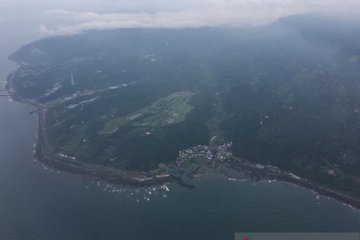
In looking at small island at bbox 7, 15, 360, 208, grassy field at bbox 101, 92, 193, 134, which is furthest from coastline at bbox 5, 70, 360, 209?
grassy field at bbox 101, 92, 193, 134

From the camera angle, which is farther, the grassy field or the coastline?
the grassy field

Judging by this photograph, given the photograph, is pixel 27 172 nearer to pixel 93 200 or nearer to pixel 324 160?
pixel 93 200

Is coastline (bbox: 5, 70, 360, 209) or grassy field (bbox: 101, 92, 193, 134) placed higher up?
grassy field (bbox: 101, 92, 193, 134)

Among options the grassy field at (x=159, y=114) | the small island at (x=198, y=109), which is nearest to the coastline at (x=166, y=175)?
the small island at (x=198, y=109)

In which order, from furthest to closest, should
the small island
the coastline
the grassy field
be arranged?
the grassy field < the small island < the coastline

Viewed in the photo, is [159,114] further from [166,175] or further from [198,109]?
[166,175]

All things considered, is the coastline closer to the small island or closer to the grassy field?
the small island

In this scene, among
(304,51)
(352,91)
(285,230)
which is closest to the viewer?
(285,230)

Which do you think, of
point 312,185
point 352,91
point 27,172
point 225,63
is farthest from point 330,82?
point 27,172
